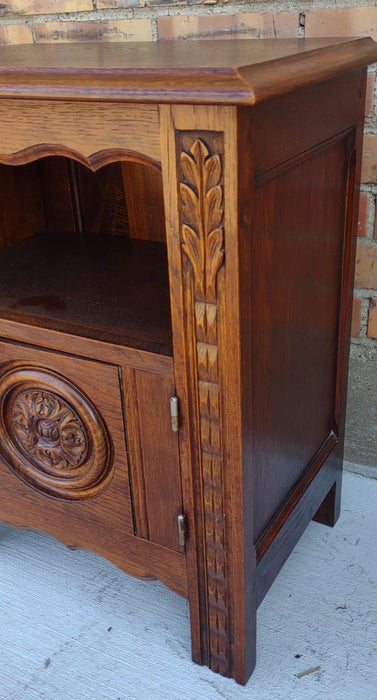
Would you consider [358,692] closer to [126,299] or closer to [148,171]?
[126,299]

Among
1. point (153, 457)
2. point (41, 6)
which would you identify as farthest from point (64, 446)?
point (41, 6)

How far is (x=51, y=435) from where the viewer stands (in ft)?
4.39

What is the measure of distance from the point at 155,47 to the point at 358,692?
1.24 m

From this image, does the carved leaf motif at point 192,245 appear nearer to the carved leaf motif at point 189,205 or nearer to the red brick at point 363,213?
the carved leaf motif at point 189,205

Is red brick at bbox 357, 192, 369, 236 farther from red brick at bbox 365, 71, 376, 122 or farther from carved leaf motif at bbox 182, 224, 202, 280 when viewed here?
carved leaf motif at bbox 182, 224, 202, 280

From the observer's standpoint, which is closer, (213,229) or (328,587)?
(213,229)

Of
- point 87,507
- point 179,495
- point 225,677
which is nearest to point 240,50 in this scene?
point 179,495

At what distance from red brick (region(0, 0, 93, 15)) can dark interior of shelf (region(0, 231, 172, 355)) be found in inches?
21.7

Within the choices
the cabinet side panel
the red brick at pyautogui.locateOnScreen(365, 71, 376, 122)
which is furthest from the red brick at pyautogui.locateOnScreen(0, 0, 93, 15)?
the cabinet side panel

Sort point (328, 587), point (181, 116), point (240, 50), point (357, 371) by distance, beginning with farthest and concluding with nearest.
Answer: point (357, 371), point (328, 587), point (240, 50), point (181, 116)

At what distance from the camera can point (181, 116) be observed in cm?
91

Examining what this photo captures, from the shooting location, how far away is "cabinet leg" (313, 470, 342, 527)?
1651mm

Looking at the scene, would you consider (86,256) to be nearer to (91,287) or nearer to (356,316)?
(91,287)

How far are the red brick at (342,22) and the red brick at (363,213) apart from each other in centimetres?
33
